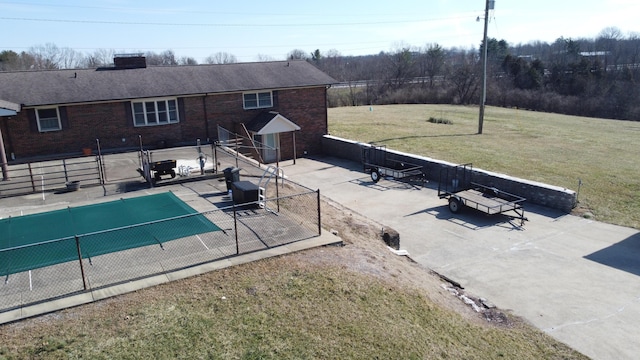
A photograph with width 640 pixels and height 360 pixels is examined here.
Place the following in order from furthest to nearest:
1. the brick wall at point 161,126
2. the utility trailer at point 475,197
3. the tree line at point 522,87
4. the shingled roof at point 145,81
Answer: the tree line at point 522,87 < the shingled roof at point 145,81 < the brick wall at point 161,126 < the utility trailer at point 475,197

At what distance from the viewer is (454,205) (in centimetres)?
1864

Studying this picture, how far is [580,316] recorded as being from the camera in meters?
10.7

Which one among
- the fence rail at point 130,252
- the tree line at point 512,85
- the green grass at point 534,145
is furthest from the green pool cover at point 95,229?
the tree line at point 512,85

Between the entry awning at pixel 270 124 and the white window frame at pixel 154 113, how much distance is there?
4545 mm

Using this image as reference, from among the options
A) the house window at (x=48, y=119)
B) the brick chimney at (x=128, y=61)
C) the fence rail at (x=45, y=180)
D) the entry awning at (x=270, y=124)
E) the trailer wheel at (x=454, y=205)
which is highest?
the brick chimney at (x=128, y=61)

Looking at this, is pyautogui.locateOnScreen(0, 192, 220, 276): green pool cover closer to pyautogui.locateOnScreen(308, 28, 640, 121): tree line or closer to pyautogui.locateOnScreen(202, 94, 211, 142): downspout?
pyautogui.locateOnScreen(202, 94, 211, 142): downspout

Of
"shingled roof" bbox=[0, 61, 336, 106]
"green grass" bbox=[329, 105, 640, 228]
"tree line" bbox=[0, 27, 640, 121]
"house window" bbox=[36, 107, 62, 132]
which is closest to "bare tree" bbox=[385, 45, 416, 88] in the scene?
"tree line" bbox=[0, 27, 640, 121]

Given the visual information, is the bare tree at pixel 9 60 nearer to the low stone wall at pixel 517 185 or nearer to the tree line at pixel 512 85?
the tree line at pixel 512 85

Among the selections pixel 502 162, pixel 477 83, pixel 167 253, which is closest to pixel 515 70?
pixel 477 83

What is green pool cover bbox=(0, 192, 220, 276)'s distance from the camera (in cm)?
1059

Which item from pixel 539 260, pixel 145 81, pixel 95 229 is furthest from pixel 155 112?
pixel 539 260

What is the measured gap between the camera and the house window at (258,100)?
1138 inches

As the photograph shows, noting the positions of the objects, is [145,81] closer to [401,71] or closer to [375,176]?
[375,176]

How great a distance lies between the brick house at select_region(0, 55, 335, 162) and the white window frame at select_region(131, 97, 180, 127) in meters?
0.05
